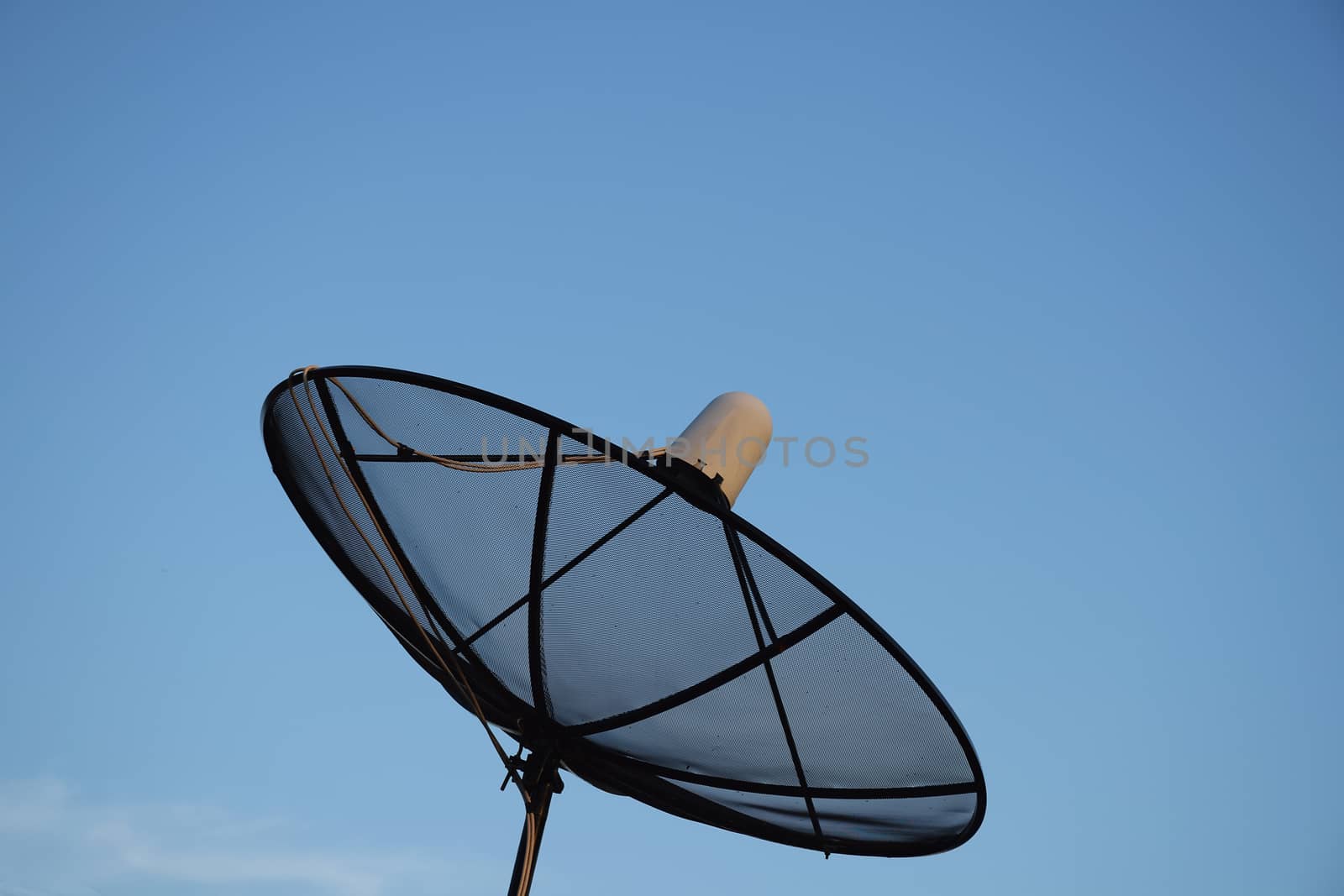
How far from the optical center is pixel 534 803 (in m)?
7.13

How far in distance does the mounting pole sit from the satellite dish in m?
0.01

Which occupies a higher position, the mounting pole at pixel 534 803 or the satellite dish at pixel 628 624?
the satellite dish at pixel 628 624

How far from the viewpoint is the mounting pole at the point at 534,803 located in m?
6.75

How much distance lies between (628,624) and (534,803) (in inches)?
48.1

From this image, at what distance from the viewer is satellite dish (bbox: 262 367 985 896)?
6824 millimetres

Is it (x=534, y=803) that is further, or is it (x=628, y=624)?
(x=628, y=624)

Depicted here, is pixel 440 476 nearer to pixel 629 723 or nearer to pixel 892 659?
pixel 629 723

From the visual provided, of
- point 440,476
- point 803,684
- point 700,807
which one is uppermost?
point 440,476

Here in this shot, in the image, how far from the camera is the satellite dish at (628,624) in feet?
22.4

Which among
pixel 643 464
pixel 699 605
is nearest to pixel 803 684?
pixel 699 605

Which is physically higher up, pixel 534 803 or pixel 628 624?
pixel 628 624

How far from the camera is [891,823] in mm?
8023

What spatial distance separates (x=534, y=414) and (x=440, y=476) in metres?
1.56

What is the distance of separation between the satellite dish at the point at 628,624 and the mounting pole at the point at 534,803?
0.01 meters
